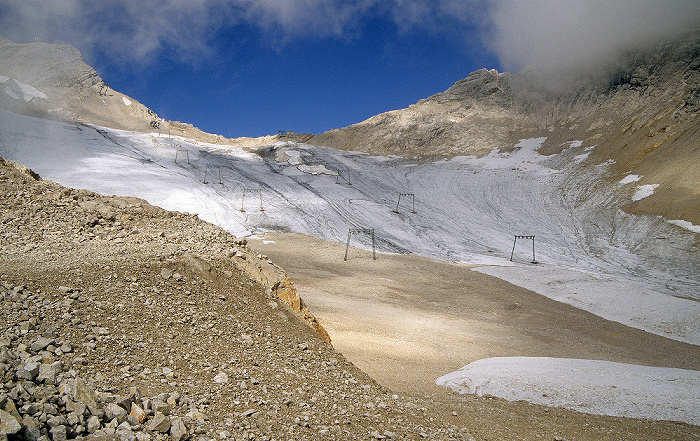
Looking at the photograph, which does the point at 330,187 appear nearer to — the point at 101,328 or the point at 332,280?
the point at 332,280

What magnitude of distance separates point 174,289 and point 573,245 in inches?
1315

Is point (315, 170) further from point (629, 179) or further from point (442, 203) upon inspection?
point (629, 179)

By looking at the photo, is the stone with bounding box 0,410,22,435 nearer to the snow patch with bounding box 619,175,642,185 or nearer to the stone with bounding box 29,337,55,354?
the stone with bounding box 29,337,55,354

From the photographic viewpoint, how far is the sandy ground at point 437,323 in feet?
33.0

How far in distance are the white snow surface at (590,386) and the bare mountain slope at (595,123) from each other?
27.8 m

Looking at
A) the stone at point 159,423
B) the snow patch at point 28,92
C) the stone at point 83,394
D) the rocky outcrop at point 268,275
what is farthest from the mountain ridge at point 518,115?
the stone at point 83,394

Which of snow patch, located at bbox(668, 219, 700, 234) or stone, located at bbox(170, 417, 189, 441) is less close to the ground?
snow patch, located at bbox(668, 219, 700, 234)

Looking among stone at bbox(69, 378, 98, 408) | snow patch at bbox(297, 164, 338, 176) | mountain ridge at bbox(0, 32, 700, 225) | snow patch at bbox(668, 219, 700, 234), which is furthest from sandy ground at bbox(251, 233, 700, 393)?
snow patch at bbox(297, 164, 338, 176)

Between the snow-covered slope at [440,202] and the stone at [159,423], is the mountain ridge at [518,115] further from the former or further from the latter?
the stone at [159,423]

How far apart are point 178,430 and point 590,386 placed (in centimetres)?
779

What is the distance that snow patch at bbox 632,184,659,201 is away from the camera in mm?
34312

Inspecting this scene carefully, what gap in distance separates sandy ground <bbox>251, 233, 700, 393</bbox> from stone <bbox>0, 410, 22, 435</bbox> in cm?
580

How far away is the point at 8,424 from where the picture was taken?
226 cm

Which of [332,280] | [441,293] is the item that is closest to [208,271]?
[332,280]
